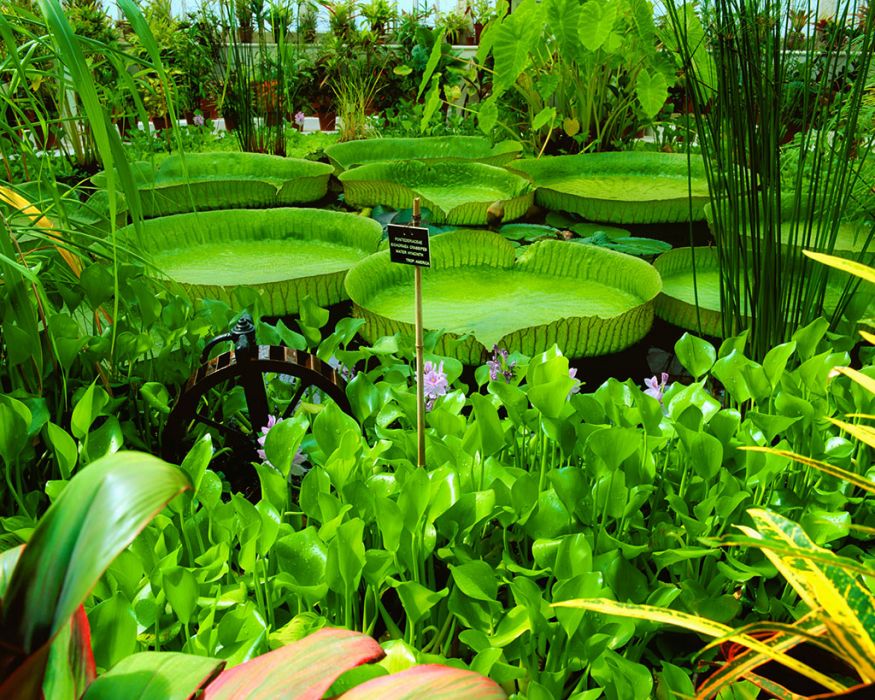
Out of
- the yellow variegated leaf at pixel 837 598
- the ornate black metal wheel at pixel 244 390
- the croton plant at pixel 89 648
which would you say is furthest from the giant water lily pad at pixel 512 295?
the croton plant at pixel 89 648

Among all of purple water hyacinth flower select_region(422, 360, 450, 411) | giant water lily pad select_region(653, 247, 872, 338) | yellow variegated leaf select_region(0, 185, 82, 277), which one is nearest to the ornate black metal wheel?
purple water hyacinth flower select_region(422, 360, 450, 411)

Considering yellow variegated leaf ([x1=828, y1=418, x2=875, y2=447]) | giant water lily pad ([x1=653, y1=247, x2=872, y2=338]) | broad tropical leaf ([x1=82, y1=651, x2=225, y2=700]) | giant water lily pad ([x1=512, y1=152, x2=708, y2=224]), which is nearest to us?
broad tropical leaf ([x1=82, y1=651, x2=225, y2=700])

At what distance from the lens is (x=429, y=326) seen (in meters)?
1.62

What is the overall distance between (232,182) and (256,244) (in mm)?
387

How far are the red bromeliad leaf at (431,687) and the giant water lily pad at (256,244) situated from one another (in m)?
1.46

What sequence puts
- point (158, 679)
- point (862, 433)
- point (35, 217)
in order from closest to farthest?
point (158, 679) < point (862, 433) < point (35, 217)

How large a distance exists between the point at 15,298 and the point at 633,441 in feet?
2.13

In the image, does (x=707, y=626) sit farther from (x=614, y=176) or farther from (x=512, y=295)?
(x=614, y=176)

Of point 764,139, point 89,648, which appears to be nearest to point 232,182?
point 764,139

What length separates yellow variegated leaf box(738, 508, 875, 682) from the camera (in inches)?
17.5

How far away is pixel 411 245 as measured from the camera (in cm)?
81

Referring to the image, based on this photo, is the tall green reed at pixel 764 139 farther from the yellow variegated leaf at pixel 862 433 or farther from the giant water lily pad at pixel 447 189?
the giant water lily pad at pixel 447 189

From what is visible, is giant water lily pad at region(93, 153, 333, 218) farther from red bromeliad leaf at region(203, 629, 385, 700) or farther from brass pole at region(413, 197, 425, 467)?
red bromeliad leaf at region(203, 629, 385, 700)

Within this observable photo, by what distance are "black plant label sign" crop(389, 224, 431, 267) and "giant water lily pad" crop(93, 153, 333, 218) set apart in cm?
136
